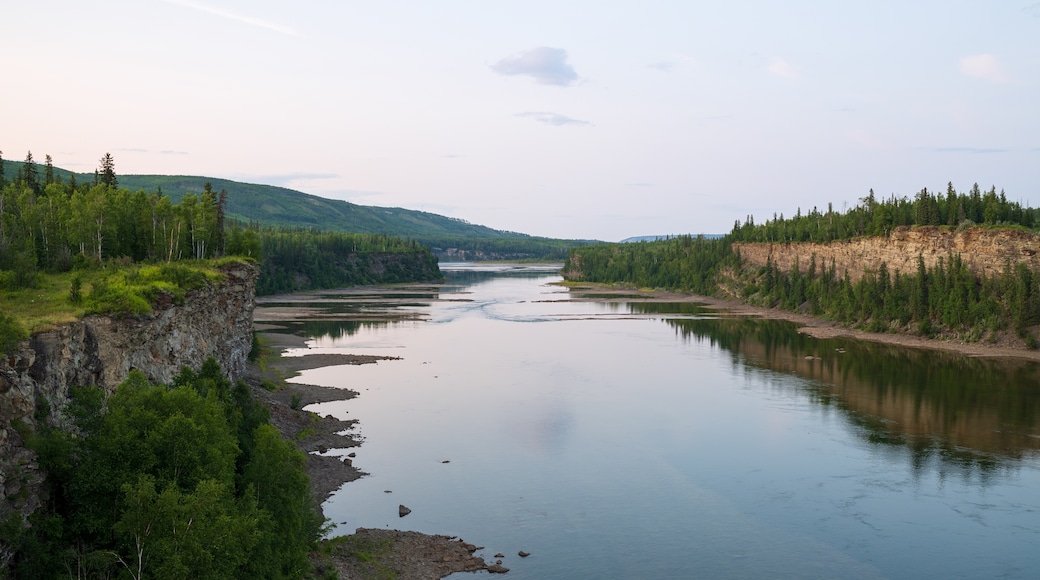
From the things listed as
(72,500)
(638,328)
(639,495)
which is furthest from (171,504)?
(638,328)

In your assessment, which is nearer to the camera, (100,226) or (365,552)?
(365,552)

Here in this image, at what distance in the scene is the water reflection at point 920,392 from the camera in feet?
184

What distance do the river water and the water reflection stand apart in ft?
0.94

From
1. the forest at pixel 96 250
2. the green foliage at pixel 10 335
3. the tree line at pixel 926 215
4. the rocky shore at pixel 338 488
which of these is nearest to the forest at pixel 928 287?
the tree line at pixel 926 215

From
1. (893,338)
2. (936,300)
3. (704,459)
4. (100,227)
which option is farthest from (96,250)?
(936,300)

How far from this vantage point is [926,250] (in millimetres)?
127500

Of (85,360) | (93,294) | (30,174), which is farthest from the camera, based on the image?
(30,174)

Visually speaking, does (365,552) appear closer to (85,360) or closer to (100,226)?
(85,360)

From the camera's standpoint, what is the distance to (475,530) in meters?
40.4

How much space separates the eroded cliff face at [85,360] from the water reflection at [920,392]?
44452 mm

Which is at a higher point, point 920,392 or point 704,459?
point 920,392

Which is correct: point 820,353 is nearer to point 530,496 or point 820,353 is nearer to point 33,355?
point 530,496

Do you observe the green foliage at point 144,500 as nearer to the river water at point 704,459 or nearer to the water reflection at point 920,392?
the river water at point 704,459

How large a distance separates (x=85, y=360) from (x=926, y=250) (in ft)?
414
